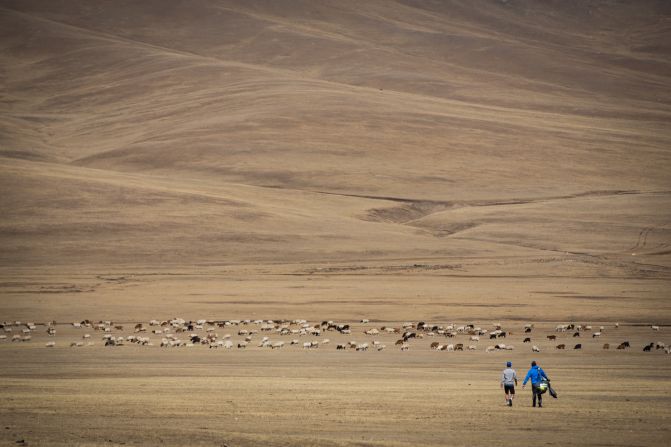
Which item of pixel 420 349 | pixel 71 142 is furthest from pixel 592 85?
pixel 420 349

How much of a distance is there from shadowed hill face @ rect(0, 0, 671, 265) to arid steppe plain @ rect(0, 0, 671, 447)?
0.46m

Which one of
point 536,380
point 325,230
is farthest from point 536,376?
point 325,230

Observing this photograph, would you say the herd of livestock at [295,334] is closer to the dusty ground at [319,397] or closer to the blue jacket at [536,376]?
the dusty ground at [319,397]

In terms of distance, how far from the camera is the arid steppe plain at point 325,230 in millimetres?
17844

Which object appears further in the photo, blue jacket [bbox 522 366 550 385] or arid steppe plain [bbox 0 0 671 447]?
blue jacket [bbox 522 366 550 385]

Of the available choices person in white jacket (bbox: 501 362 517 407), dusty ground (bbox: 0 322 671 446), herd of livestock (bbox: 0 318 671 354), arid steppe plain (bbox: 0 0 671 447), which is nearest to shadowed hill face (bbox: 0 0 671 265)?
arid steppe plain (bbox: 0 0 671 447)

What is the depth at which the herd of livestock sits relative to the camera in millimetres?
30297

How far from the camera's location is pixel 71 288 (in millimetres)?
47875

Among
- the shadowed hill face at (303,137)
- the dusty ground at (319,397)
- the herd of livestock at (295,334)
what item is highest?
the shadowed hill face at (303,137)

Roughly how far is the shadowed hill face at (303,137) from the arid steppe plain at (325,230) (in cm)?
46

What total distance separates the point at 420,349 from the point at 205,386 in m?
10.2

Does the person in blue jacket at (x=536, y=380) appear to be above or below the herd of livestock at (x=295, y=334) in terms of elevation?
below

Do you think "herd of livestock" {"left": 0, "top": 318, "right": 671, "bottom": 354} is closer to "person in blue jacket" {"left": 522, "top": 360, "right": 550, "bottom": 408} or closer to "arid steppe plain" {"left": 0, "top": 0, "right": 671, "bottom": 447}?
"arid steppe plain" {"left": 0, "top": 0, "right": 671, "bottom": 447}

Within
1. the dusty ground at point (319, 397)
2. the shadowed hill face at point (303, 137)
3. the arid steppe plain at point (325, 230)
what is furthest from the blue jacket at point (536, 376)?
the shadowed hill face at point (303, 137)
